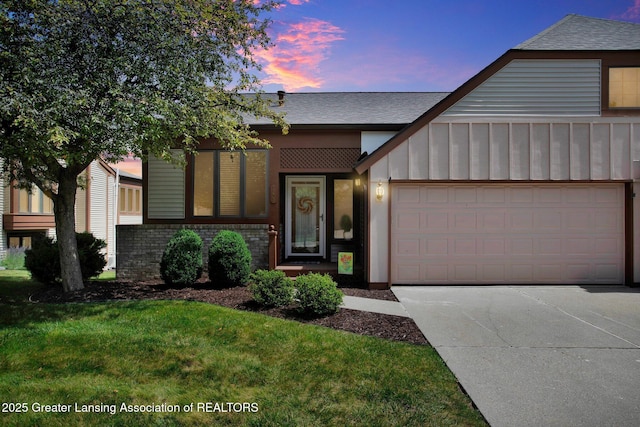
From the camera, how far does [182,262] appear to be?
9023 millimetres

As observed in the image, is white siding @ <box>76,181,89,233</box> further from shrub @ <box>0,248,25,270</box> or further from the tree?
the tree

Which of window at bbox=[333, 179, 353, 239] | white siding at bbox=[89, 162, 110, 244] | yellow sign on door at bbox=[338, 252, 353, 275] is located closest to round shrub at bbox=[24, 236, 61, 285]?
yellow sign on door at bbox=[338, 252, 353, 275]

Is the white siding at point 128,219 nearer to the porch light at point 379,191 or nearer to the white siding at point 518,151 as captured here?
the porch light at point 379,191

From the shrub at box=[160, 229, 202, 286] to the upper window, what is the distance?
10354mm

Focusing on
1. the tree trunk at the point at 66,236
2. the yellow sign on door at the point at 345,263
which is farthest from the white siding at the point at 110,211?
the yellow sign on door at the point at 345,263

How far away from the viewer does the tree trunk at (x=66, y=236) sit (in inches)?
331

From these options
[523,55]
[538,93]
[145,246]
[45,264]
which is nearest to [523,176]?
[538,93]

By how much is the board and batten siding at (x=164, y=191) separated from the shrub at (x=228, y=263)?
3026 millimetres

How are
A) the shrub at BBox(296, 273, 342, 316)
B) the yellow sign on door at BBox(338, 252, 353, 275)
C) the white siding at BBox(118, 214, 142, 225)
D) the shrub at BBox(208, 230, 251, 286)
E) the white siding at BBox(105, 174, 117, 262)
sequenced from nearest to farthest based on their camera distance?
the shrub at BBox(296, 273, 342, 316)
the shrub at BBox(208, 230, 251, 286)
the yellow sign on door at BBox(338, 252, 353, 275)
the white siding at BBox(105, 174, 117, 262)
the white siding at BBox(118, 214, 142, 225)

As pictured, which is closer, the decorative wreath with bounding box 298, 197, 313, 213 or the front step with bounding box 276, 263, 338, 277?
the front step with bounding box 276, 263, 338, 277

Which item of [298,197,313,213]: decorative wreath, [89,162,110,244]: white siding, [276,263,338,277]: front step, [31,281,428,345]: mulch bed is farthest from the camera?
[89,162,110,244]: white siding

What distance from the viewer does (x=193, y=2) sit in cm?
773

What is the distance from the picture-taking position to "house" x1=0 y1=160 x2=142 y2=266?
1759cm

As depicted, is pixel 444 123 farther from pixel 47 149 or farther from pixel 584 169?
pixel 47 149
